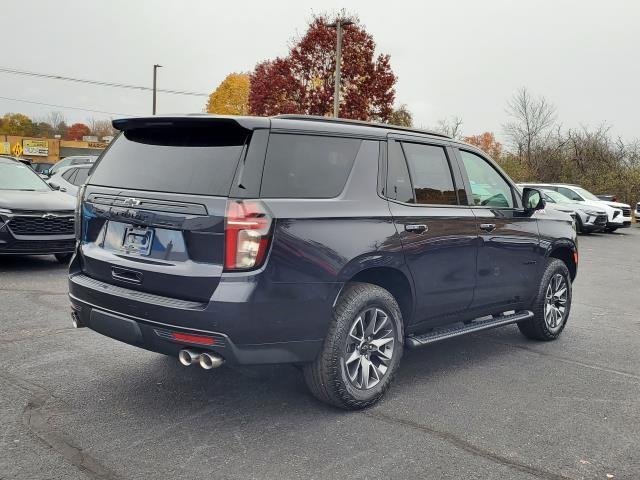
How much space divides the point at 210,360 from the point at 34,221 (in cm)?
652

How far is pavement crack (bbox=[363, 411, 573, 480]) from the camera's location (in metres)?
3.41

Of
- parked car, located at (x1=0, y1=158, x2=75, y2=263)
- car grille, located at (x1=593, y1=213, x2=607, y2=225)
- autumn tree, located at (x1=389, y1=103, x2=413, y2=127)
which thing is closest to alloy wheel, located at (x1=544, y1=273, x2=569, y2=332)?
parked car, located at (x1=0, y1=158, x2=75, y2=263)

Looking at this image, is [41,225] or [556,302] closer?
[556,302]

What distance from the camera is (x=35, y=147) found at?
7938 cm

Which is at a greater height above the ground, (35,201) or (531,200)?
(531,200)

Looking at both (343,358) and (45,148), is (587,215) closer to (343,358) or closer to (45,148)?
(343,358)

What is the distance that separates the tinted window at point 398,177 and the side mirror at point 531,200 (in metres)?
1.65

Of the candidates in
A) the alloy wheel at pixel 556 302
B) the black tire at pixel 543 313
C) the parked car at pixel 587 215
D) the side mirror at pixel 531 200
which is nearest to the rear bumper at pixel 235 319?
the side mirror at pixel 531 200

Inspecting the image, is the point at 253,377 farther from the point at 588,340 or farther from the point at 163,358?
the point at 588,340

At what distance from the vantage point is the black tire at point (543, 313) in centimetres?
609

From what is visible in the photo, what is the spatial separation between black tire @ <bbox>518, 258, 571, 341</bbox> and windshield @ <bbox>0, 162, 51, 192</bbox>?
7.60 meters

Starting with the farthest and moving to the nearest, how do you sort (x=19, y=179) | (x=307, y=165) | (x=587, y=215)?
(x=587, y=215), (x=19, y=179), (x=307, y=165)

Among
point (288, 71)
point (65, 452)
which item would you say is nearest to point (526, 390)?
point (65, 452)

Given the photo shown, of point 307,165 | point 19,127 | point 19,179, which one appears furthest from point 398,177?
point 19,127
